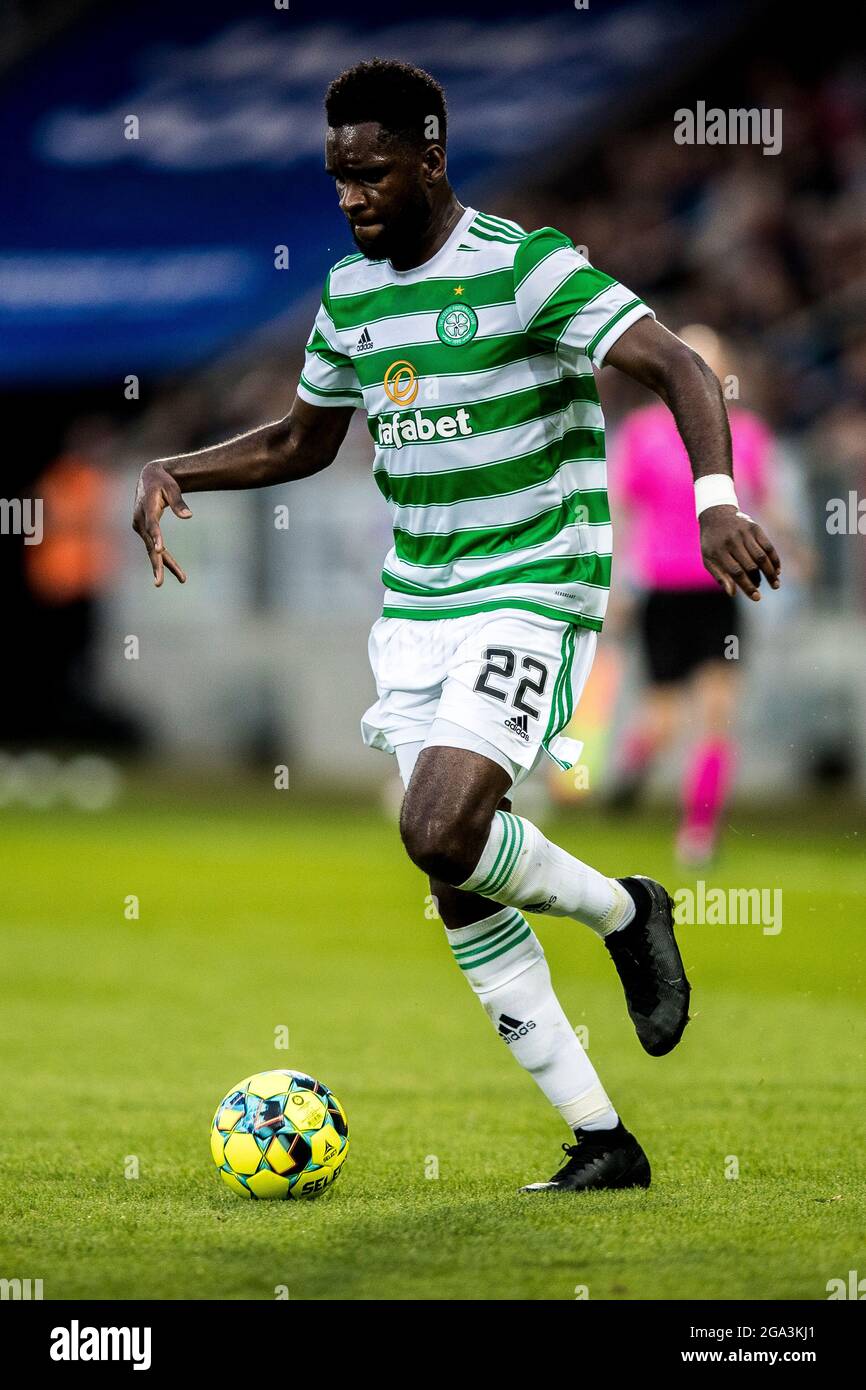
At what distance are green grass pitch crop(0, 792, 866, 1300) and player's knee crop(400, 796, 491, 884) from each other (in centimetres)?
71

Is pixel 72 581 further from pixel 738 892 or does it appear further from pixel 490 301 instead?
pixel 490 301

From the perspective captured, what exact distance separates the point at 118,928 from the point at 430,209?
18.4 ft

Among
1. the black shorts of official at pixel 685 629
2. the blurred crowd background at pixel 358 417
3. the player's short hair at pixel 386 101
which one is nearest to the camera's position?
the player's short hair at pixel 386 101

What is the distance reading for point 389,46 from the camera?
1869 centimetres

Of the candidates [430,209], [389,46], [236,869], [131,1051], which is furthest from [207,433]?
[430,209]

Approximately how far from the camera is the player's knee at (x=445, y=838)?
3.98 meters

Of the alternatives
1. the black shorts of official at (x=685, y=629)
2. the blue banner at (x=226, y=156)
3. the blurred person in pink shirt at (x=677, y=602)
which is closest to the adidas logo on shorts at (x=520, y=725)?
the blurred person in pink shirt at (x=677, y=602)

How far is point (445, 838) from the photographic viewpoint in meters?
3.98

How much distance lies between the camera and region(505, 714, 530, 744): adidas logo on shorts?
416cm

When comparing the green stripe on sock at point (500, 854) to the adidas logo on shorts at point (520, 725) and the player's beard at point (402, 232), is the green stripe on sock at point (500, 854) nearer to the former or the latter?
the adidas logo on shorts at point (520, 725)

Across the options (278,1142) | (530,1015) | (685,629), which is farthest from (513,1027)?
(685,629)

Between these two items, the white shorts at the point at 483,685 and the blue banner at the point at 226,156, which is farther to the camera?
the blue banner at the point at 226,156

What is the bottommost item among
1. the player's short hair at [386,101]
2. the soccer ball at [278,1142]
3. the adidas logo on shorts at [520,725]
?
the soccer ball at [278,1142]

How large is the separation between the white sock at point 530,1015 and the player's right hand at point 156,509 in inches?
41.9
